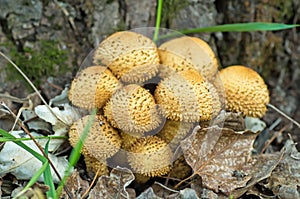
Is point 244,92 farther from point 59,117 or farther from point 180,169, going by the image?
point 59,117

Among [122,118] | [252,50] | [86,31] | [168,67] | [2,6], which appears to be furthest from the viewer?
[252,50]

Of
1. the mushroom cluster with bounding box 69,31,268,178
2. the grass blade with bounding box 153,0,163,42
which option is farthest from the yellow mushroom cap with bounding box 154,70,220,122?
the grass blade with bounding box 153,0,163,42

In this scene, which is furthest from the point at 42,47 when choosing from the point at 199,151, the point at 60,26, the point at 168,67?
the point at 199,151

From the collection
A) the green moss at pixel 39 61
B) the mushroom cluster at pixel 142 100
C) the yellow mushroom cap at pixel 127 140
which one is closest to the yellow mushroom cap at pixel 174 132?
the mushroom cluster at pixel 142 100

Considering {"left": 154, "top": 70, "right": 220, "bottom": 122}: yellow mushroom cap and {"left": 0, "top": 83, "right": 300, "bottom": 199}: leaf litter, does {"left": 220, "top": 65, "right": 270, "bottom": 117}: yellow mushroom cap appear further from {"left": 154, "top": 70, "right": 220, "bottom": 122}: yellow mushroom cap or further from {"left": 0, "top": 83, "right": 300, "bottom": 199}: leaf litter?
{"left": 154, "top": 70, "right": 220, "bottom": 122}: yellow mushroom cap

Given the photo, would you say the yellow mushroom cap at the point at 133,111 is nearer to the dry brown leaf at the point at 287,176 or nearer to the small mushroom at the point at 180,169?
the small mushroom at the point at 180,169

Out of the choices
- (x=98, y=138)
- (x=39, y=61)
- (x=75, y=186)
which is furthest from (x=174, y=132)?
(x=39, y=61)

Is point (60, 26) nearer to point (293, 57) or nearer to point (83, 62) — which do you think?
A: point (83, 62)
